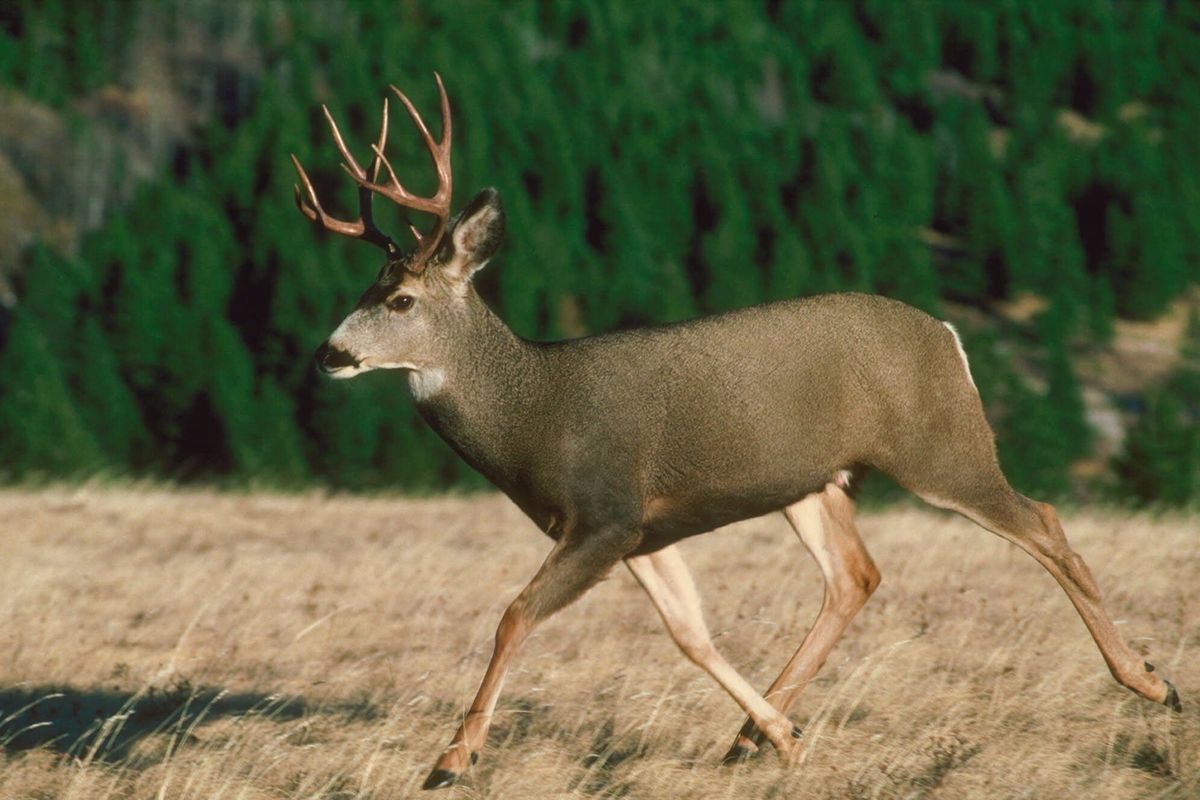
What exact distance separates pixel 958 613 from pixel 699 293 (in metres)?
72.8

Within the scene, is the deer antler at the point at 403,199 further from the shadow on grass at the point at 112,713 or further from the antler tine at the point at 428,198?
the shadow on grass at the point at 112,713

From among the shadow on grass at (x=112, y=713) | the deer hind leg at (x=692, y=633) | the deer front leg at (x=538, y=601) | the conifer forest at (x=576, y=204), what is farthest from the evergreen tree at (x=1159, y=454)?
the deer front leg at (x=538, y=601)

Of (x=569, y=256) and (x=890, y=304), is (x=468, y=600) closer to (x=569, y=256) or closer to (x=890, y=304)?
(x=890, y=304)

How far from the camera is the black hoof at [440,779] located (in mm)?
5785

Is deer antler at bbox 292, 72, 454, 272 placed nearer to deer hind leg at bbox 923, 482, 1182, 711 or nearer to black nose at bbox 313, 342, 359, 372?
black nose at bbox 313, 342, 359, 372

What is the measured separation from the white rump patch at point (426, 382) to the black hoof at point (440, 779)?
4.71ft

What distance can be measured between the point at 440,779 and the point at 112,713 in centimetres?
220

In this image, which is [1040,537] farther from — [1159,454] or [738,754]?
[1159,454]

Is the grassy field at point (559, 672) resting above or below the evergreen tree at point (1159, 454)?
above

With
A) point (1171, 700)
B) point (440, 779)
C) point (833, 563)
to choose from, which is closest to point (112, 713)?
point (440, 779)

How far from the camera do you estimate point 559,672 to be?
777 cm

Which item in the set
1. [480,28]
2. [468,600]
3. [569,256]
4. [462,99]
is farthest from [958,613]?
[480,28]

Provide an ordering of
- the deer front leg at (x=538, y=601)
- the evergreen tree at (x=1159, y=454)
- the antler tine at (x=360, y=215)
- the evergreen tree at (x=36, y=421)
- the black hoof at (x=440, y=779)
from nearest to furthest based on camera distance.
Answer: the black hoof at (x=440, y=779), the deer front leg at (x=538, y=601), the antler tine at (x=360, y=215), the evergreen tree at (x=1159, y=454), the evergreen tree at (x=36, y=421)

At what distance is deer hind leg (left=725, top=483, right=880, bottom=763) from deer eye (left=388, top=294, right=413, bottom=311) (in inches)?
64.2
